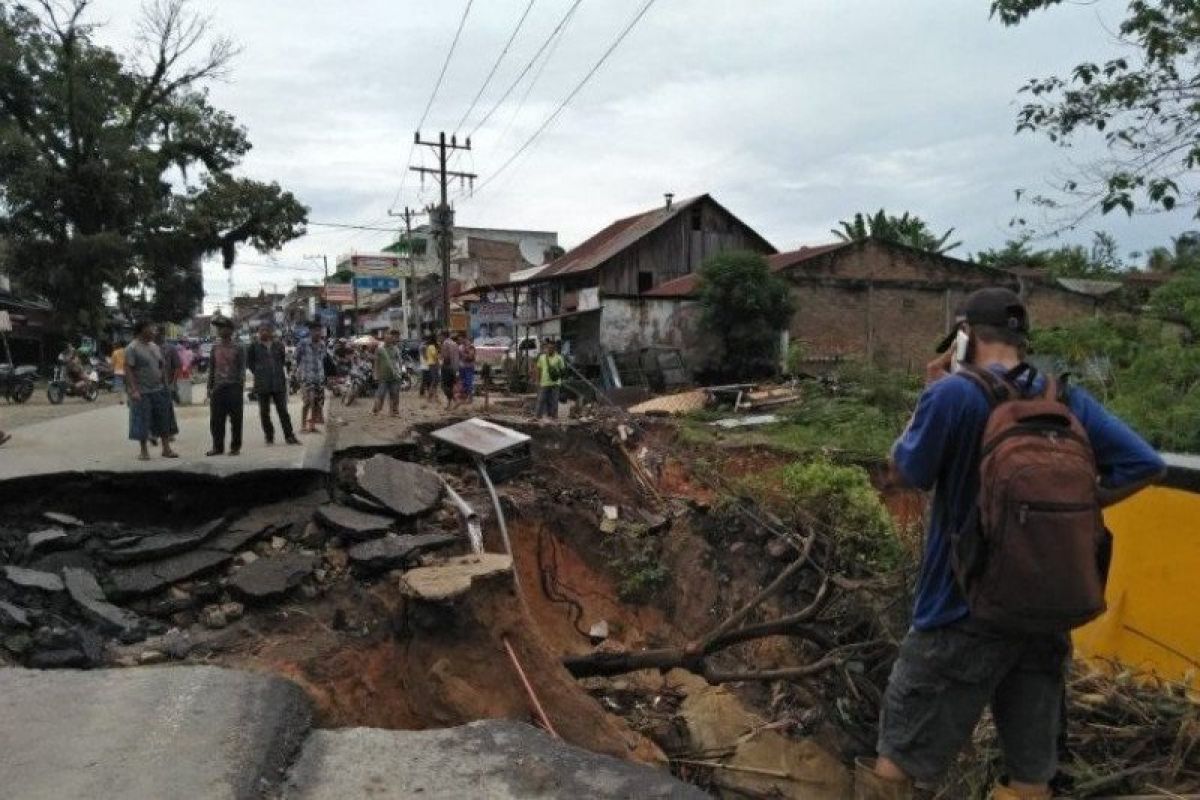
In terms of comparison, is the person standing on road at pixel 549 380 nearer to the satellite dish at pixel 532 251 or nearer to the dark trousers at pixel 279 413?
the dark trousers at pixel 279 413

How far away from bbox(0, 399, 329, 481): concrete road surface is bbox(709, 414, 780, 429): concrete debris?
8747mm

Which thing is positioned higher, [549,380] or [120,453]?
[549,380]

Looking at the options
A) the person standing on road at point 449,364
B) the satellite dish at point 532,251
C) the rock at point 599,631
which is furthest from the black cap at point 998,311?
the satellite dish at point 532,251

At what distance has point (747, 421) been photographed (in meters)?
17.0

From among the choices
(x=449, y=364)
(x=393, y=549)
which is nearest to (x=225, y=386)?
(x=393, y=549)

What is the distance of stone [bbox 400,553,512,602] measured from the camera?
16.0ft

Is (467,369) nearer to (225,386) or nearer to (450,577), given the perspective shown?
(225,386)

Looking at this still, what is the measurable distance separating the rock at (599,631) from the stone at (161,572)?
3.70m

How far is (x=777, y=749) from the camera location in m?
5.22

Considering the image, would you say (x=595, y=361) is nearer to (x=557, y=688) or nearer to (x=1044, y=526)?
(x=557, y=688)

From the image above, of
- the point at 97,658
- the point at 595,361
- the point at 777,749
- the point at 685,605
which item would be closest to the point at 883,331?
the point at 595,361

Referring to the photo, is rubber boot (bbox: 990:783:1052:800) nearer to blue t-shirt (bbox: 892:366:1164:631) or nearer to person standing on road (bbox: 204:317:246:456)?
blue t-shirt (bbox: 892:366:1164:631)

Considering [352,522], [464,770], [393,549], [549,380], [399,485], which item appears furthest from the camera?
[549,380]

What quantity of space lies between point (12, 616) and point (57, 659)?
540mm
